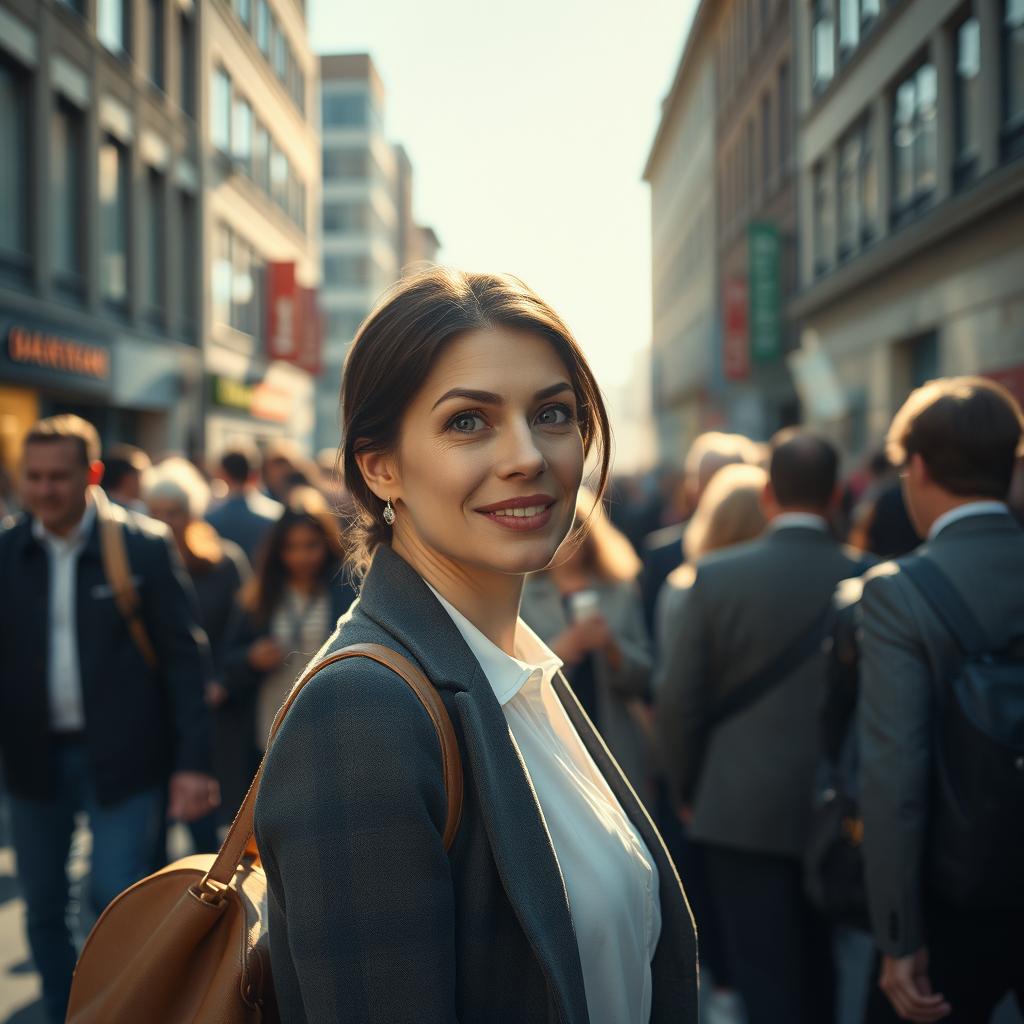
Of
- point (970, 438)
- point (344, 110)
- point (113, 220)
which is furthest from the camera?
point (344, 110)

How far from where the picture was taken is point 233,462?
8.09 m

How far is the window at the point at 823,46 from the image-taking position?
2057 cm

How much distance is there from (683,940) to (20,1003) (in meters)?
3.74

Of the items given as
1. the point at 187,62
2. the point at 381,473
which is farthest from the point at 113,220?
the point at 381,473

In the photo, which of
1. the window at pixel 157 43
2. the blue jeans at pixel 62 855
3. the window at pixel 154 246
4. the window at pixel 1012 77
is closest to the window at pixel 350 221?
the window at pixel 154 246

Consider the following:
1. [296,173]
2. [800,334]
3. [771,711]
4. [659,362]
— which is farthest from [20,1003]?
[659,362]

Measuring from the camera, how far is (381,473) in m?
1.84

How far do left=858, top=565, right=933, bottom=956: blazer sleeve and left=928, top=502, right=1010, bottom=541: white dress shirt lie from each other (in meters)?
→ 0.23

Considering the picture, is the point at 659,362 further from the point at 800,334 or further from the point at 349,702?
the point at 349,702

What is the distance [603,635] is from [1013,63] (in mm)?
10559

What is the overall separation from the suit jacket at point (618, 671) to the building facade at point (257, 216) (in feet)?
70.4

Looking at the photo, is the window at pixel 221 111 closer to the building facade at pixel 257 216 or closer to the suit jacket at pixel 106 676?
the building facade at pixel 257 216

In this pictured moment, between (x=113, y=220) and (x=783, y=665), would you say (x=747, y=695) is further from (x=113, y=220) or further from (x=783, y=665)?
(x=113, y=220)

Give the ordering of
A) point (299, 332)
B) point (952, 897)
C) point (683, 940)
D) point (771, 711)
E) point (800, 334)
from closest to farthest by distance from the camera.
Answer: point (683, 940) → point (952, 897) → point (771, 711) → point (800, 334) → point (299, 332)
